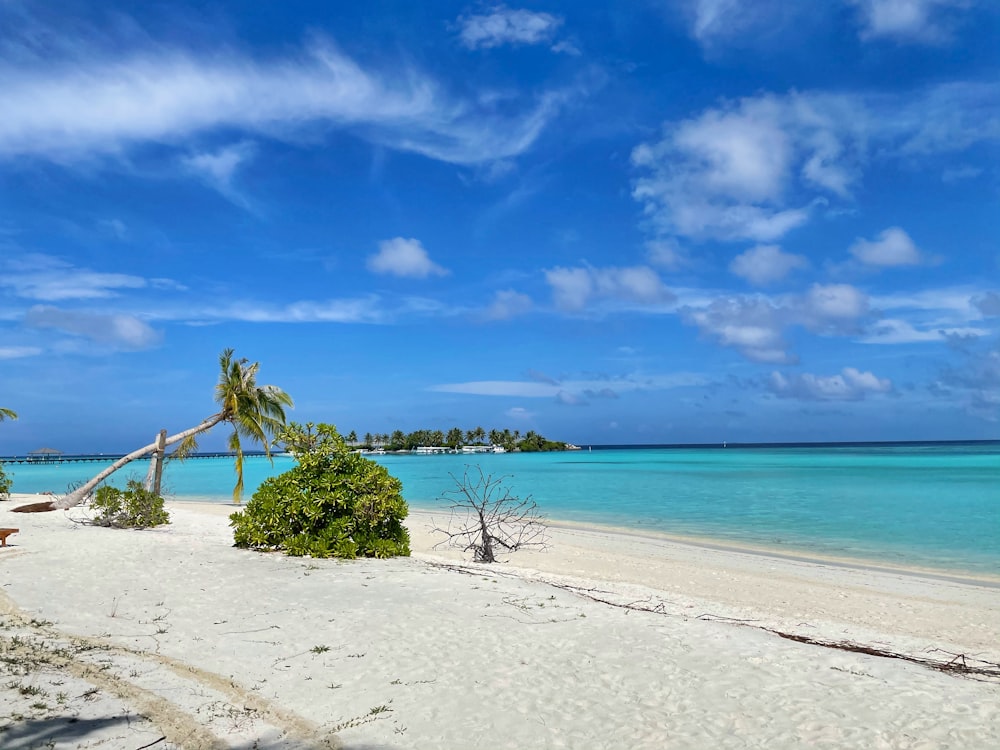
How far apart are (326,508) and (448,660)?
6.69 meters

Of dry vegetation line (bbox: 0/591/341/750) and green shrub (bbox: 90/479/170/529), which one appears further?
green shrub (bbox: 90/479/170/529)

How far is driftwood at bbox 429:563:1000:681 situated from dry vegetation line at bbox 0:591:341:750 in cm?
499

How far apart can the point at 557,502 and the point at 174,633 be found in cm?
2577

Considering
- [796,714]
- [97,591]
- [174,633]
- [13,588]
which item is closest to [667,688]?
[796,714]

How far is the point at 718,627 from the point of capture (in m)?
8.08

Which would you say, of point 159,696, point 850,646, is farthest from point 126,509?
point 850,646

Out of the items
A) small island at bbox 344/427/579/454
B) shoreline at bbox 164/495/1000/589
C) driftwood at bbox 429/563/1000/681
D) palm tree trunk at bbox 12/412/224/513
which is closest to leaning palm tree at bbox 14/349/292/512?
palm tree trunk at bbox 12/412/224/513

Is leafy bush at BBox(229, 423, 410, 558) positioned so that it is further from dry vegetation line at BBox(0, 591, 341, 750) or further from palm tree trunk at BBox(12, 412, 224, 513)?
palm tree trunk at BBox(12, 412, 224, 513)

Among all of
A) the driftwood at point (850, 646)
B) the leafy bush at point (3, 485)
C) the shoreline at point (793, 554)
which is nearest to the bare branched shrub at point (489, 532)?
the shoreline at point (793, 554)

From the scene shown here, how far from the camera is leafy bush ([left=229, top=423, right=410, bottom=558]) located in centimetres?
1249

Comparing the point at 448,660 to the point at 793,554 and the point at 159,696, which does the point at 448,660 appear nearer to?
the point at 159,696

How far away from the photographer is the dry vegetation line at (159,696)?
5.00 m

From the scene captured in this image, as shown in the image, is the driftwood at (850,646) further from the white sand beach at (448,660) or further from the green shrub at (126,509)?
the green shrub at (126,509)

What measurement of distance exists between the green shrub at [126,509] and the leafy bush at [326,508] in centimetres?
506
